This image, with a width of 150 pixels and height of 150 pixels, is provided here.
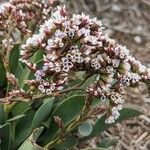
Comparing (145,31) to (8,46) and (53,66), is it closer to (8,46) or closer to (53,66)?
(8,46)

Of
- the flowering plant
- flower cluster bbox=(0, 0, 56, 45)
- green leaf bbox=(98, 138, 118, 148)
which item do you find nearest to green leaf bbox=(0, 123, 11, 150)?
the flowering plant

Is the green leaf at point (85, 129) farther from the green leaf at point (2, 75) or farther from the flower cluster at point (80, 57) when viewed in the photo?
the green leaf at point (2, 75)

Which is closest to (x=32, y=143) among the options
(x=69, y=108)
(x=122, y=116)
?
(x=69, y=108)

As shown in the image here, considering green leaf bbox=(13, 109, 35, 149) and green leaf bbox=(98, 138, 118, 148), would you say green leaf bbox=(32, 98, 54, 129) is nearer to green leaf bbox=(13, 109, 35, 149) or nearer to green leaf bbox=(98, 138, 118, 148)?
green leaf bbox=(13, 109, 35, 149)

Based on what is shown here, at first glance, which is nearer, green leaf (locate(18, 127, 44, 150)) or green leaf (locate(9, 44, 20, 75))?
green leaf (locate(18, 127, 44, 150))

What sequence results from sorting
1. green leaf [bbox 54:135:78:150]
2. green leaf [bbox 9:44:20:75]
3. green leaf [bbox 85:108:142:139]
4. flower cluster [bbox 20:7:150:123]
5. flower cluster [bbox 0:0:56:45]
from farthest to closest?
green leaf [bbox 9:44:20:75] → green leaf [bbox 54:135:78:150] → green leaf [bbox 85:108:142:139] → flower cluster [bbox 0:0:56:45] → flower cluster [bbox 20:7:150:123]

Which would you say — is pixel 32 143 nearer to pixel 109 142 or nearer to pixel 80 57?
pixel 80 57

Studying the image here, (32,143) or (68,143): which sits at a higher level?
(32,143)
